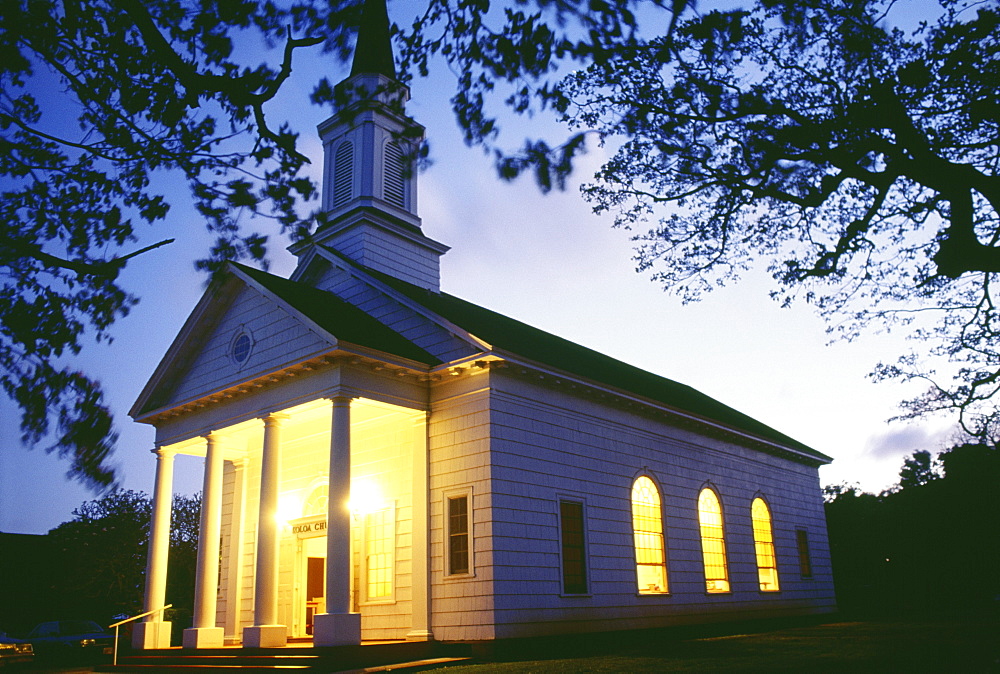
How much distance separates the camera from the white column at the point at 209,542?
56.6 ft

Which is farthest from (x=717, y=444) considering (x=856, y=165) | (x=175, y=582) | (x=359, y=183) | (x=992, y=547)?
(x=175, y=582)

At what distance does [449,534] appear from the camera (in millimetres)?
15797

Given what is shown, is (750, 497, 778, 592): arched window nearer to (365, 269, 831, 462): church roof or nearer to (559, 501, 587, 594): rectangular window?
(365, 269, 831, 462): church roof

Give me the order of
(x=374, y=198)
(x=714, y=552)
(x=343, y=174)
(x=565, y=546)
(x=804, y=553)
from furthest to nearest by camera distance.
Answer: (x=804, y=553)
(x=343, y=174)
(x=374, y=198)
(x=714, y=552)
(x=565, y=546)

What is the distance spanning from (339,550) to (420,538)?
207 centimetres

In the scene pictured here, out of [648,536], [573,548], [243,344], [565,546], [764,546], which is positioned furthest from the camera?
[764,546]

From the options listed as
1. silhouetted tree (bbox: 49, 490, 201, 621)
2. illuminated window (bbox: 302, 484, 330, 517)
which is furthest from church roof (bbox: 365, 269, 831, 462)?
silhouetted tree (bbox: 49, 490, 201, 621)

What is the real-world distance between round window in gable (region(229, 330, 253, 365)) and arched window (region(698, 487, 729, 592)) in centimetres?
1264

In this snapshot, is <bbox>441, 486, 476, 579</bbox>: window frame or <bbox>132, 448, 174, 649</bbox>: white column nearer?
<bbox>441, 486, 476, 579</bbox>: window frame

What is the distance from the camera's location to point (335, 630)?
13.6 meters

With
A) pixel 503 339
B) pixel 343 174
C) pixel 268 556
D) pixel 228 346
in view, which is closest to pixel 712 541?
pixel 503 339

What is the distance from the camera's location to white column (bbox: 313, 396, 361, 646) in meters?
13.6

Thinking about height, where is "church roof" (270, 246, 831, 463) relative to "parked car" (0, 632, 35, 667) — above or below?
above

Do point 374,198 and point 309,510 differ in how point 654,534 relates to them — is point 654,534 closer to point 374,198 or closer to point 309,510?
point 309,510
